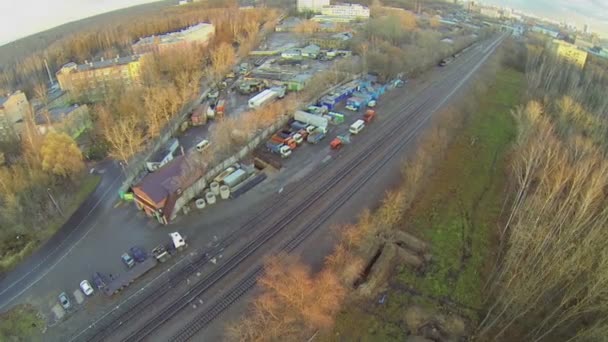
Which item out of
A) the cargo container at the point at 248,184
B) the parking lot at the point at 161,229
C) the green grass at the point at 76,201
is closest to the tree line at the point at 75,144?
the green grass at the point at 76,201

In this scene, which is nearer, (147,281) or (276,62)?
(147,281)

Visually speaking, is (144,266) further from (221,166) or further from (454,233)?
(454,233)

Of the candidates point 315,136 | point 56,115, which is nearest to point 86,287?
point 315,136

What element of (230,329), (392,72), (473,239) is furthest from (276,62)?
(230,329)

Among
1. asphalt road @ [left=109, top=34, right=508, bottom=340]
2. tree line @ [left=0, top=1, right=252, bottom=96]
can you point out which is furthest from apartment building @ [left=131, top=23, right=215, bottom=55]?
asphalt road @ [left=109, top=34, right=508, bottom=340]

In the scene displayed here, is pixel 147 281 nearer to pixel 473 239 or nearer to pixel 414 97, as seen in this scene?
pixel 473 239
